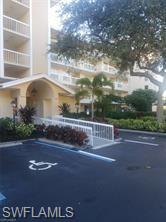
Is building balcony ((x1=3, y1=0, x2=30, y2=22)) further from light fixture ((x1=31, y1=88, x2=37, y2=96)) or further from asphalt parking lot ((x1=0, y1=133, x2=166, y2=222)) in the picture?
asphalt parking lot ((x1=0, y1=133, x2=166, y2=222))

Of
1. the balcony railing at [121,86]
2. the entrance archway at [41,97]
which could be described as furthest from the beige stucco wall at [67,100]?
the balcony railing at [121,86]

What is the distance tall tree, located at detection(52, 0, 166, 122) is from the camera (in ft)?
49.1

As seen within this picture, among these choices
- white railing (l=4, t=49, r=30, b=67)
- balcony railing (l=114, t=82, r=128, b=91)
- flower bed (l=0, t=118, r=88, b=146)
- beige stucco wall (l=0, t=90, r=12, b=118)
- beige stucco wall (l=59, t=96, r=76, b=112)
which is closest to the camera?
flower bed (l=0, t=118, r=88, b=146)

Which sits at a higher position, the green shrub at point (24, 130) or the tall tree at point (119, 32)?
the tall tree at point (119, 32)

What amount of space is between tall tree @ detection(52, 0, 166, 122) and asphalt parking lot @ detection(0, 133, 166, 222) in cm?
716

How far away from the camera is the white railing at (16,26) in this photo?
22875 mm

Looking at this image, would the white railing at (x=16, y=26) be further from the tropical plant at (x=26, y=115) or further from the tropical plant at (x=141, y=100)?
the tropical plant at (x=141, y=100)

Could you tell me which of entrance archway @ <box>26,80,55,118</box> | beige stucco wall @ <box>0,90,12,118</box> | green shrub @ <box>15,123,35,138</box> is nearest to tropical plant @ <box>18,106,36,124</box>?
green shrub @ <box>15,123,35,138</box>

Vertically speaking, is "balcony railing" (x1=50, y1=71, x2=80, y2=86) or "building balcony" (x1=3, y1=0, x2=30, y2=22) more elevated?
"building balcony" (x1=3, y1=0, x2=30, y2=22)

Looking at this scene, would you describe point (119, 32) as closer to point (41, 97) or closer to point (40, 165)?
point (41, 97)

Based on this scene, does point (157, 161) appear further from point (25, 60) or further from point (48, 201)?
point (25, 60)

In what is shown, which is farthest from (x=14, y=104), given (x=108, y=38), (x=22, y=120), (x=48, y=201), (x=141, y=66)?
(x=48, y=201)

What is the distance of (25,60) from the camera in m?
24.0

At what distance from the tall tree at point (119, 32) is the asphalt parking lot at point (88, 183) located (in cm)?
716
